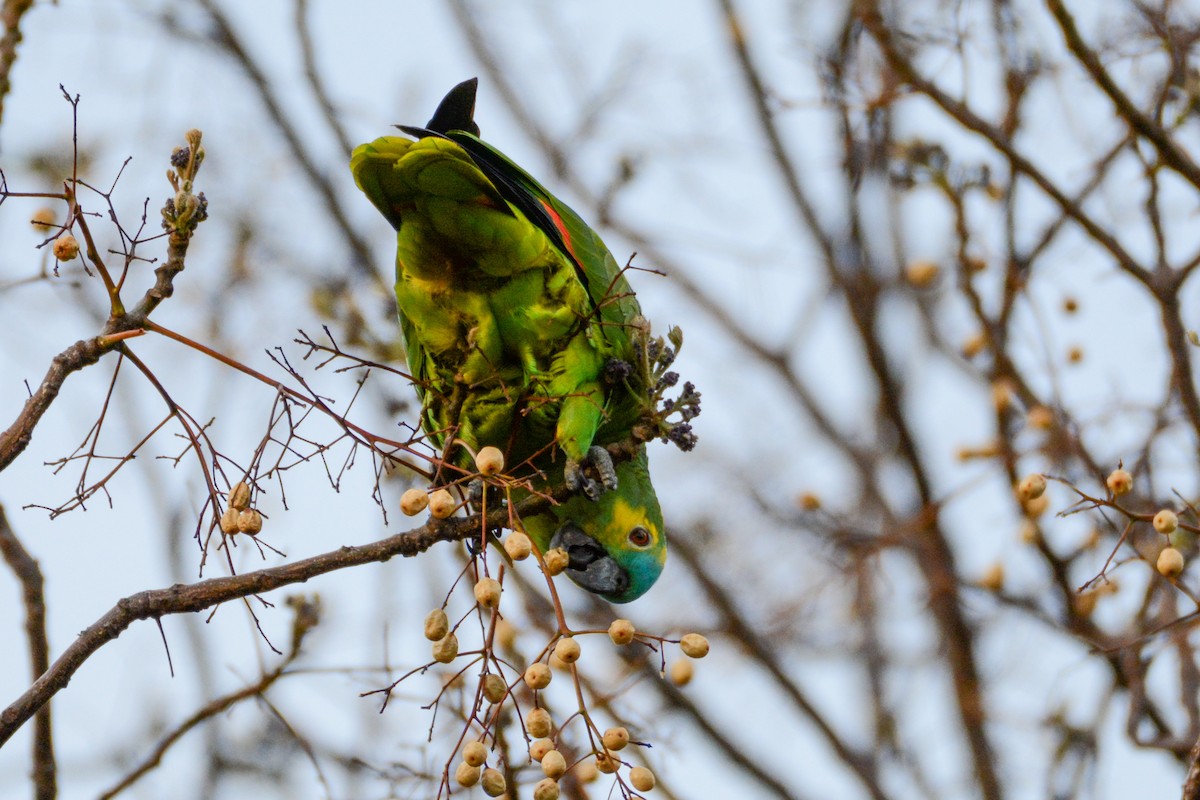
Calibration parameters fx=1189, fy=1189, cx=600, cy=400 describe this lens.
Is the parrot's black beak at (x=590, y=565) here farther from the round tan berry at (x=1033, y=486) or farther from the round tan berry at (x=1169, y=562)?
the round tan berry at (x=1169, y=562)

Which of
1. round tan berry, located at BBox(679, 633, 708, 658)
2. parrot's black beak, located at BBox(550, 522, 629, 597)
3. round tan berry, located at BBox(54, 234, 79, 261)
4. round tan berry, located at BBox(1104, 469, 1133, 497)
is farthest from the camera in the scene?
parrot's black beak, located at BBox(550, 522, 629, 597)

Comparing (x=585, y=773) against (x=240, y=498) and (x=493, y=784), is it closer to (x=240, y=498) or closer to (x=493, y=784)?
(x=493, y=784)

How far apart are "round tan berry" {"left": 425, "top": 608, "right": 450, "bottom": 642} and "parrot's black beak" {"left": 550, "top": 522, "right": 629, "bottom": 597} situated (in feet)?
5.34

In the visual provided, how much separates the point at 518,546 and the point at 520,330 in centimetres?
155

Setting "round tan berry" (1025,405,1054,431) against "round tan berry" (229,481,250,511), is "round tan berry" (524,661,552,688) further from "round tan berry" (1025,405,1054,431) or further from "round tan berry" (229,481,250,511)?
"round tan berry" (1025,405,1054,431)

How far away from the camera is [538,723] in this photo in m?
2.69

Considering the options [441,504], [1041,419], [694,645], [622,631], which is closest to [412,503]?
[441,504]

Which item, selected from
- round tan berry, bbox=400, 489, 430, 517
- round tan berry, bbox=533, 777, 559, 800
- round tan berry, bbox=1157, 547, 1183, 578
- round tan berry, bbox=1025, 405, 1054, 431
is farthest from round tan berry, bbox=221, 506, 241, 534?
round tan berry, bbox=1025, 405, 1054, 431

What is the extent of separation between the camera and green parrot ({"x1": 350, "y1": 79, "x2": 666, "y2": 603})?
3736 millimetres

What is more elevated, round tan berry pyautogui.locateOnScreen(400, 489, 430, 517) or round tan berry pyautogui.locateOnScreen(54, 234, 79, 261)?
round tan berry pyautogui.locateOnScreen(54, 234, 79, 261)

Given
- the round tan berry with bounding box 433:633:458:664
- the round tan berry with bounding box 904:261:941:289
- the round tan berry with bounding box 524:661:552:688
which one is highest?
the round tan berry with bounding box 904:261:941:289

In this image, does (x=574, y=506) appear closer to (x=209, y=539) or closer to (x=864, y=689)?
(x=209, y=539)

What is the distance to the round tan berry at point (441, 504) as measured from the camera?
8.96 feet

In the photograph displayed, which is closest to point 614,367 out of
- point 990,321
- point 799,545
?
point 990,321
